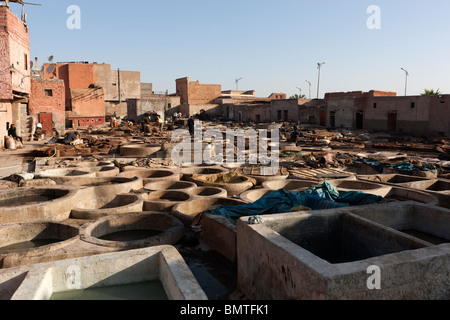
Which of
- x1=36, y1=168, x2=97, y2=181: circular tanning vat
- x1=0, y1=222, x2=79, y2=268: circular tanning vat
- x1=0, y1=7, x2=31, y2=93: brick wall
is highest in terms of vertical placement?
x1=0, y1=7, x2=31, y2=93: brick wall

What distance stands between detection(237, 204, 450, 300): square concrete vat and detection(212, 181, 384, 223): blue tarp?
1.39 m

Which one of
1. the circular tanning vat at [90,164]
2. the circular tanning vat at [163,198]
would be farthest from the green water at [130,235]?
the circular tanning vat at [90,164]

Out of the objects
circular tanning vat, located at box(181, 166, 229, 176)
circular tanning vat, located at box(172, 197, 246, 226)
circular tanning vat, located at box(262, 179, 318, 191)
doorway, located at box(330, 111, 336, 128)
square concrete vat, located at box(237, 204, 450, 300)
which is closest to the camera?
square concrete vat, located at box(237, 204, 450, 300)

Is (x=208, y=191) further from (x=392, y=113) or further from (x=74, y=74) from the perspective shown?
(x=74, y=74)

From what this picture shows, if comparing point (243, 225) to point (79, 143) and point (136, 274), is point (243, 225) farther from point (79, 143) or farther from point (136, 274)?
point (79, 143)

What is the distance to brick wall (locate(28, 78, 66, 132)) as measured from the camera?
28.1 meters

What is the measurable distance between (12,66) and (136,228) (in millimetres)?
14870

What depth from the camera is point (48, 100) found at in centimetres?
2877

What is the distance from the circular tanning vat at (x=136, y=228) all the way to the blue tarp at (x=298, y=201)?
1.08 meters

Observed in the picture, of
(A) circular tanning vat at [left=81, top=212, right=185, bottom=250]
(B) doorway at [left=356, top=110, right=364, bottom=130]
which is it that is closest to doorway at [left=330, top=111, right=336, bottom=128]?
(B) doorway at [left=356, top=110, right=364, bottom=130]

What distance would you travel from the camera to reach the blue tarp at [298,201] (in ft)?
25.7

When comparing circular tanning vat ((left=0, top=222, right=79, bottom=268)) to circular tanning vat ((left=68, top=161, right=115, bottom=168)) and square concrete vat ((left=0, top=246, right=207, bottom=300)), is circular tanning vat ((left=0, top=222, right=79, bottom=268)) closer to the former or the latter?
square concrete vat ((left=0, top=246, right=207, bottom=300))

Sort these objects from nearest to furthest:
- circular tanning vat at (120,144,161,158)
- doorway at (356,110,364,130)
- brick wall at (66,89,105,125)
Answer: circular tanning vat at (120,144,161,158) → doorway at (356,110,364,130) → brick wall at (66,89,105,125)

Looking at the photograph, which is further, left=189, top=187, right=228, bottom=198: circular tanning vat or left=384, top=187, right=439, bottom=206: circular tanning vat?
left=189, top=187, right=228, bottom=198: circular tanning vat
